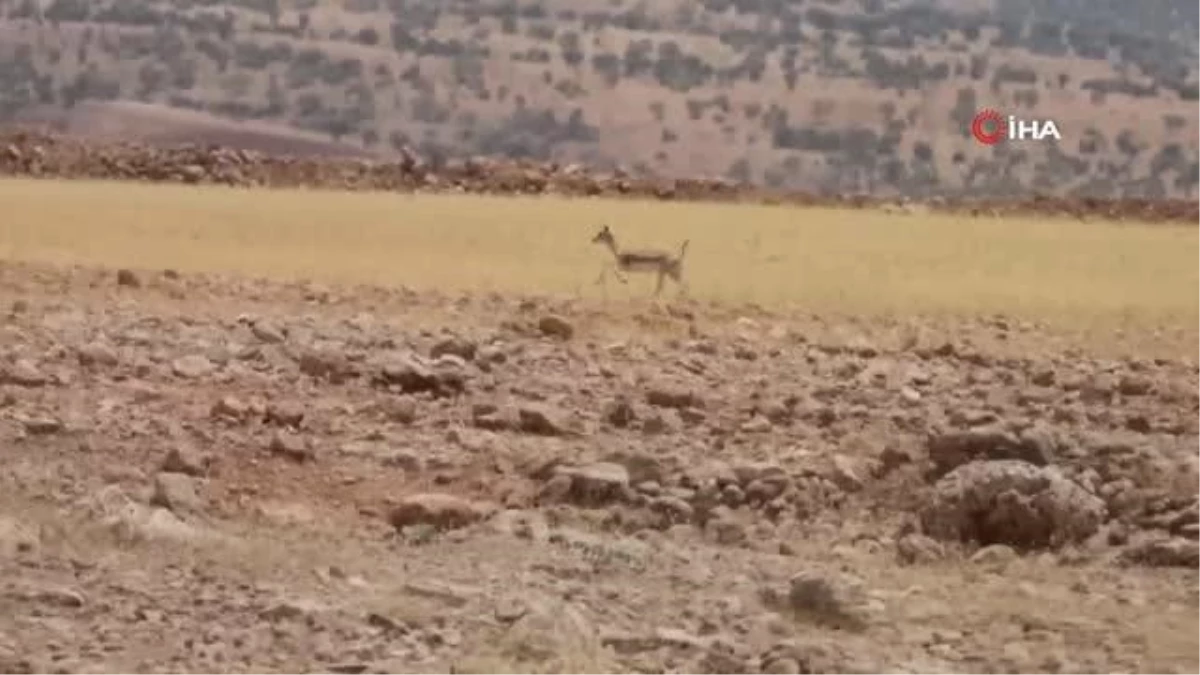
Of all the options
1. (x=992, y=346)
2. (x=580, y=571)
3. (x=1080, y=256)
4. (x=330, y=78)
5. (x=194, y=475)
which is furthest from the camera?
(x=330, y=78)

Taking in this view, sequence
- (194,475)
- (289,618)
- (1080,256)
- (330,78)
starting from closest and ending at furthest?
(289,618), (194,475), (1080,256), (330,78)

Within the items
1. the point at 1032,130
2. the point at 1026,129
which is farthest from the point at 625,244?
the point at 1026,129

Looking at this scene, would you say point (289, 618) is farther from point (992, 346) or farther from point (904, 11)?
point (904, 11)

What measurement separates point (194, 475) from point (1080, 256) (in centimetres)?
1019

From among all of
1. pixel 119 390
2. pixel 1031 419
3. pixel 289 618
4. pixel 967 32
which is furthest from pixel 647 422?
pixel 967 32

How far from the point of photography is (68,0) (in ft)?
122

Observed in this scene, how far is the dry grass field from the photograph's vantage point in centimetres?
603

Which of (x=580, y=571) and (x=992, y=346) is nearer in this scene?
(x=580, y=571)

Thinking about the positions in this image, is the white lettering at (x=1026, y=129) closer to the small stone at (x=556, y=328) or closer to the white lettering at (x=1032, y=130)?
the white lettering at (x=1032, y=130)

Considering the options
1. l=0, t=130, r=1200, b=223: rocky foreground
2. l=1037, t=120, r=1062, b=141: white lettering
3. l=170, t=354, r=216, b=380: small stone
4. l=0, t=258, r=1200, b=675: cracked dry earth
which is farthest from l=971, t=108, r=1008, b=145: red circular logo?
l=170, t=354, r=216, b=380: small stone

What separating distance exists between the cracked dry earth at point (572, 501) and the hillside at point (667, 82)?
15.8 m

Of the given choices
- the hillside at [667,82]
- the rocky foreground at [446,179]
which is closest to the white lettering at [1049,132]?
the hillside at [667,82]

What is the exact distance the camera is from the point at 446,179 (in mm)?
20031

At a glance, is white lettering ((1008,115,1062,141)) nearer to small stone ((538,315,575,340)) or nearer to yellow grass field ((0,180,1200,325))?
yellow grass field ((0,180,1200,325))
